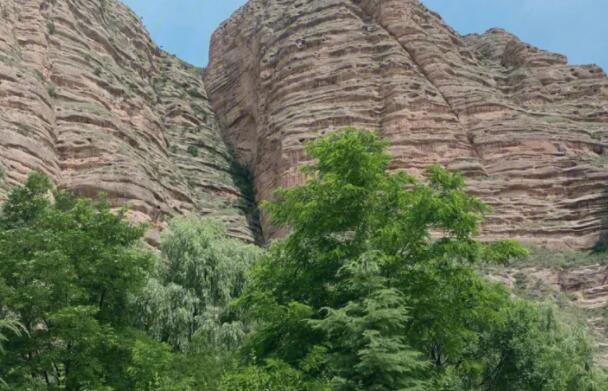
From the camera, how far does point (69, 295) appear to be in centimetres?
Result: 2066

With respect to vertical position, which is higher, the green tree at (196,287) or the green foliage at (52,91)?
the green foliage at (52,91)

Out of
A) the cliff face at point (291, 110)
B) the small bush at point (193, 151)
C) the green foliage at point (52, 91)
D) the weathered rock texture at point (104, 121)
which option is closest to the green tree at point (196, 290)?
the weathered rock texture at point (104, 121)

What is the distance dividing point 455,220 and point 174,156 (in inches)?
1962

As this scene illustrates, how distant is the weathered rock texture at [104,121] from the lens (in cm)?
4600

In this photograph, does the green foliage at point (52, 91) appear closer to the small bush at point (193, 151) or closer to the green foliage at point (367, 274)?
the small bush at point (193, 151)

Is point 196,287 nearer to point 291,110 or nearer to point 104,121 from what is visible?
point 104,121

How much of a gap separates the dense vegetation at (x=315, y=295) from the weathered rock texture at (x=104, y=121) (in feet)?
49.3

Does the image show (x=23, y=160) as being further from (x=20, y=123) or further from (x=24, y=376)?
(x=24, y=376)

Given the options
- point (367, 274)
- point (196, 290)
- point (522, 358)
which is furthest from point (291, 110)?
point (367, 274)

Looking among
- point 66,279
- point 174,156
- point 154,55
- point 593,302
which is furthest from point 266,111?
point 66,279

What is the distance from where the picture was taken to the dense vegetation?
48.9ft

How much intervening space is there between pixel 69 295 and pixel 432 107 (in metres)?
46.8

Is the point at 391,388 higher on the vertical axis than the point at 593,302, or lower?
lower

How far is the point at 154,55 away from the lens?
81.7 metres
